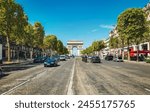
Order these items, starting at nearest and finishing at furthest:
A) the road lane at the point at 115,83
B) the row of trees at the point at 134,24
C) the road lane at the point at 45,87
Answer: the road lane at the point at 45,87, the road lane at the point at 115,83, the row of trees at the point at 134,24

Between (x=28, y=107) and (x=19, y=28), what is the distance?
54.9 meters

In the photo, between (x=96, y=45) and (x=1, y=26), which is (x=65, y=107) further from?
(x=96, y=45)

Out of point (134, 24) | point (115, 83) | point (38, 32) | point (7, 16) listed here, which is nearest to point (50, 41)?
point (38, 32)

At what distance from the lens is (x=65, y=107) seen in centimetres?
852

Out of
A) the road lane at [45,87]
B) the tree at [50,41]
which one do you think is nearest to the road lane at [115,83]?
the road lane at [45,87]

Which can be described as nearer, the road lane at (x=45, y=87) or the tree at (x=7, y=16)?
the road lane at (x=45, y=87)

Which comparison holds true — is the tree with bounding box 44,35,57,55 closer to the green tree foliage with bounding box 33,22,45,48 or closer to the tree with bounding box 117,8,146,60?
the green tree foliage with bounding box 33,22,45,48

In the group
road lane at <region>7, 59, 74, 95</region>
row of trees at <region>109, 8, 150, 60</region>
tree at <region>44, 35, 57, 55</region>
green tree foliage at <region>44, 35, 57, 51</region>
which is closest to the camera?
road lane at <region>7, 59, 74, 95</region>

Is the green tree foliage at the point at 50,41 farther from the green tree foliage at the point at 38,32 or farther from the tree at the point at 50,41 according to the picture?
the green tree foliage at the point at 38,32

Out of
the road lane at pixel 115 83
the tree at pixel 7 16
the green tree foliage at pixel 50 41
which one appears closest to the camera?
the road lane at pixel 115 83

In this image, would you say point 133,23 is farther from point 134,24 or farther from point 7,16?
point 7,16

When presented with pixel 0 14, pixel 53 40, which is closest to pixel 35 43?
pixel 0 14

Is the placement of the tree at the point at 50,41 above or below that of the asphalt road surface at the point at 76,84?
above

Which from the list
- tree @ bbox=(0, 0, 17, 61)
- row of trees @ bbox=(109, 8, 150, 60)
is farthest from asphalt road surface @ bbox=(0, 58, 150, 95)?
row of trees @ bbox=(109, 8, 150, 60)
